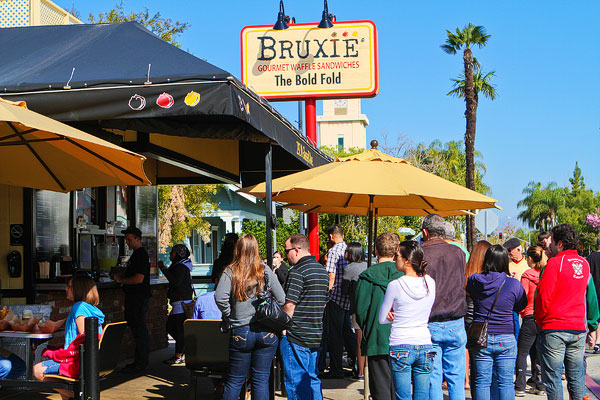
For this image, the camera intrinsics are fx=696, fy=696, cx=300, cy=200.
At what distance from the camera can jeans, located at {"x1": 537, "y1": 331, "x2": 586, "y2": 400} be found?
641 cm

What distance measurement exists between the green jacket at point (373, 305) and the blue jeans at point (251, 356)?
80 cm

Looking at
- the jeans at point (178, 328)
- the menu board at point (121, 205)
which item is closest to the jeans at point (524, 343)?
the jeans at point (178, 328)

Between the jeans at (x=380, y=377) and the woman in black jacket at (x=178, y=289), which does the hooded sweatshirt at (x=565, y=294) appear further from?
the woman in black jacket at (x=178, y=289)

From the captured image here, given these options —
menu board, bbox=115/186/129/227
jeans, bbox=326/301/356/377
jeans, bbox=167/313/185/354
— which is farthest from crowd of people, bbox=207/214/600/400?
menu board, bbox=115/186/129/227

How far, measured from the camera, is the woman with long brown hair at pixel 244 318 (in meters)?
5.96

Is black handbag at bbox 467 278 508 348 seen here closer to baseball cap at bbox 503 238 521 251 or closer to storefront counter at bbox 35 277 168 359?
baseball cap at bbox 503 238 521 251

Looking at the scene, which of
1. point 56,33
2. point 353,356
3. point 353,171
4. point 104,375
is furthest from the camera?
point 353,356

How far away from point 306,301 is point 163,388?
129 inches

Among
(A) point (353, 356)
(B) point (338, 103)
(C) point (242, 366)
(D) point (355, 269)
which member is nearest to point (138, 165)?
(C) point (242, 366)

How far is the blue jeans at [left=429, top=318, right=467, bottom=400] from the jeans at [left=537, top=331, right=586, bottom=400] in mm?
811

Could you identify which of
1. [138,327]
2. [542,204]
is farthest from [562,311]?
[542,204]

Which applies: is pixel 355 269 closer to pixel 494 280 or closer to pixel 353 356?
pixel 353 356

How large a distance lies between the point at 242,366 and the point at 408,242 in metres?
1.80

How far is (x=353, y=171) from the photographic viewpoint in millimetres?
7363
